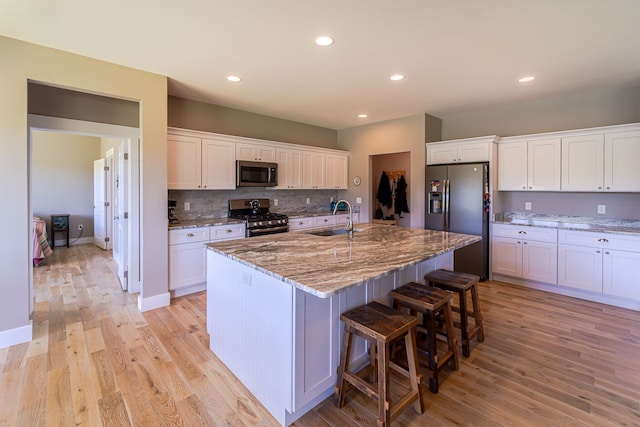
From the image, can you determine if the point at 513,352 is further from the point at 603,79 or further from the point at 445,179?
the point at 603,79

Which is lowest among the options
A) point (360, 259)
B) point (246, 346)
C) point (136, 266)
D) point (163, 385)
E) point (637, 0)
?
point (163, 385)

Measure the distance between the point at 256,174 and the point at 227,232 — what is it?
42.1 inches

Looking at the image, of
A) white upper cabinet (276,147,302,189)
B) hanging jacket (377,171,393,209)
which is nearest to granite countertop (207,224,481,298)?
white upper cabinet (276,147,302,189)

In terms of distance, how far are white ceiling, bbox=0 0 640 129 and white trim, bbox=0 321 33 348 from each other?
2.31 meters

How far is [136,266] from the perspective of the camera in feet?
12.4

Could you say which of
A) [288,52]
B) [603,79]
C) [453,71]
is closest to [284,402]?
[288,52]

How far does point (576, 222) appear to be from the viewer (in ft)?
13.6

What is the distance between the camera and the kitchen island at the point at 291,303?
5.56 feet

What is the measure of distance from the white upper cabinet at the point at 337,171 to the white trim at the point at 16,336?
177 inches

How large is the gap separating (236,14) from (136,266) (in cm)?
316

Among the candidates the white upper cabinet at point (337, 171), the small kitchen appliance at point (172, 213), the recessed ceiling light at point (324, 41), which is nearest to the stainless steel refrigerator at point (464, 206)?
the white upper cabinet at point (337, 171)

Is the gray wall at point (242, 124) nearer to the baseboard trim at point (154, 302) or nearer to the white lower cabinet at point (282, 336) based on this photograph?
the baseboard trim at point (154, 302)

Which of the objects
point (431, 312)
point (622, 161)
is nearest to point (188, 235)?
point (431, 312)

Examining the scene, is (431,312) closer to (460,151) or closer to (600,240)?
(600,240)
